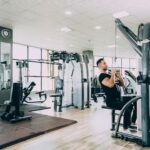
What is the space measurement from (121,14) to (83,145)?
4.24m

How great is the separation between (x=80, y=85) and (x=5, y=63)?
300cm

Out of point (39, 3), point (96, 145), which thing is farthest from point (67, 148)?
point (39, 3)

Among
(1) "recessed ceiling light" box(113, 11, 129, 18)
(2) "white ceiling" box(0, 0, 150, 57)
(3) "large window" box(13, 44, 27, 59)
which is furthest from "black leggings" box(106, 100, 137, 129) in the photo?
(3) "large window" box(13, 44, 27, 59)

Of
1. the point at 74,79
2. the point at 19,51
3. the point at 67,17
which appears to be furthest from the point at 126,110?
the point at 19,51

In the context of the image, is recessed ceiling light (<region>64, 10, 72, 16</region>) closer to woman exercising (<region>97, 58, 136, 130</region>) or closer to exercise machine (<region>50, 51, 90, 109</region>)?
exercise machine (<region>50, 51, 90, 109</region>)

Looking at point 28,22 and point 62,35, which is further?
point 62,35

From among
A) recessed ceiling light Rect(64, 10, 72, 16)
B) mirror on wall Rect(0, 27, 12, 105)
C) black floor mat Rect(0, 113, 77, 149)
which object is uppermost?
recessed ceiling light Rect(64, 10, 72, 16)

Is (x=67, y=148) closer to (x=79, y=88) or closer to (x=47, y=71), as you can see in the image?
(x=79, y=88)

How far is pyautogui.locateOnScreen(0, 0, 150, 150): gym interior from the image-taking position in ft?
9.98

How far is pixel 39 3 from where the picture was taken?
4.94 meters

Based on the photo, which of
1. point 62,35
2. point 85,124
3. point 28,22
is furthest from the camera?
point 62,35

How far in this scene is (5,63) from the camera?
7.12 m

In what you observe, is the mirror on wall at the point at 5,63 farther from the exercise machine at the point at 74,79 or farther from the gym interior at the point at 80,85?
the exercise machine at the point at 74,79

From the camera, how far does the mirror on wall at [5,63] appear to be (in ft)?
23.0
